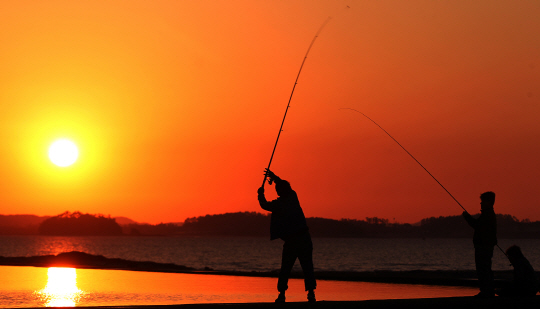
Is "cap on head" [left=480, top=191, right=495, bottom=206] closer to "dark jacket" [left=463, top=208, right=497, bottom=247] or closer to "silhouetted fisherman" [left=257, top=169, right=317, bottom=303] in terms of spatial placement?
"dark jacket" [left=463, top=208, right=497, bottom=247]

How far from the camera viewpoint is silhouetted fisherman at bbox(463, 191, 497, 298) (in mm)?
10938

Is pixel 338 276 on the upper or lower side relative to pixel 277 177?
lower

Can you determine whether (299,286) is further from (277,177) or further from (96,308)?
(96,308)

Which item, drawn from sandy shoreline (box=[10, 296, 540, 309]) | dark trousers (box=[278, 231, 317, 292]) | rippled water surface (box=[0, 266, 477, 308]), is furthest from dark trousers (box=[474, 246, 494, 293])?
dark trousers (box=[278, 231, 317, 292])

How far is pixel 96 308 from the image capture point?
8.62 m

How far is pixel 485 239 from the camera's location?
36.0ft

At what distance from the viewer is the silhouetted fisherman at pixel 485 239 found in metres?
10.9

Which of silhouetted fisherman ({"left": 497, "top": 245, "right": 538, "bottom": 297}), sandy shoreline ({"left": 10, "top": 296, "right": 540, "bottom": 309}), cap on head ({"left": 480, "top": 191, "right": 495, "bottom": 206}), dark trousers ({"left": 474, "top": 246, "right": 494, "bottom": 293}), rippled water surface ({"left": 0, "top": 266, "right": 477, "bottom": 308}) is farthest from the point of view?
rippled water surface ({"left": 0, "top": 266, "right": 477, "bottom": 308})

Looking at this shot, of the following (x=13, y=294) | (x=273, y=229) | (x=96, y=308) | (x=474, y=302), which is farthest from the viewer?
(x=13, y=294)

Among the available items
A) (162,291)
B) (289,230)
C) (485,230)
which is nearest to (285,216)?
(289,230)

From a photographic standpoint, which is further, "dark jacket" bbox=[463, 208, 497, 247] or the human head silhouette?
the human head silhouette

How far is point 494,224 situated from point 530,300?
4.81ft

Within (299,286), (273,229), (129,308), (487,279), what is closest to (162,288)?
(299,286)

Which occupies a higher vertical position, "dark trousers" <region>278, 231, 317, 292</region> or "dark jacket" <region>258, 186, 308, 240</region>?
"dark jacket" <region>258, 186, 308, 240</region>
